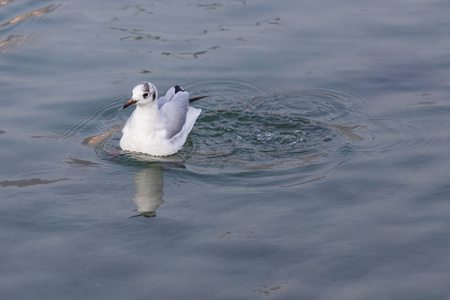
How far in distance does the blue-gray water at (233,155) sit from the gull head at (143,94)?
26.6 inches

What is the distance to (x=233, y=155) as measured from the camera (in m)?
8.96

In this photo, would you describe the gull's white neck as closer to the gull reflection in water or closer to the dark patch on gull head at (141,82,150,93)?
the dark patch on gull head at (141,82,150,93)

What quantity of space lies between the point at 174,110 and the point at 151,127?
1.98 feet

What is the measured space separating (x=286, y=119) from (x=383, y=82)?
185 centimetres

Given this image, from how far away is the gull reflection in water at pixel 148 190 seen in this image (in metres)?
7.79

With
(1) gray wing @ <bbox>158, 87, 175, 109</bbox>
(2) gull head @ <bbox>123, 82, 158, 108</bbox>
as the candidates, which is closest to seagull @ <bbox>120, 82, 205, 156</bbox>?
(2) gull head @ <bbox>123, 82, 158, 108</bbox>

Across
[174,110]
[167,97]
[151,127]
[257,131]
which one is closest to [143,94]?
[151,127]

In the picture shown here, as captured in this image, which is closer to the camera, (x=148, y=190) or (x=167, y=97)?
(x=148, y=190)

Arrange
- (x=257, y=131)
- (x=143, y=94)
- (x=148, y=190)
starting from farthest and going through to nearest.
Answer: (x=257, y=131) < (x=143, y=94) < (x=148, y=190)

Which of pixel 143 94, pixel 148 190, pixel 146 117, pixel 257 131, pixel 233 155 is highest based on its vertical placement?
pixel 143 94

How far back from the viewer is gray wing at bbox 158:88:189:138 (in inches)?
379

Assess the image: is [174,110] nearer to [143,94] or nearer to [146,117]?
[146,117]

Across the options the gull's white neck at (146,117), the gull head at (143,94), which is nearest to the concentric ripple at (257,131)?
the gull's white neck at (146,117)

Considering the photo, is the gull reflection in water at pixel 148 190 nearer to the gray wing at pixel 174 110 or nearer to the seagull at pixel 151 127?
the seagull at pixel 151 127
